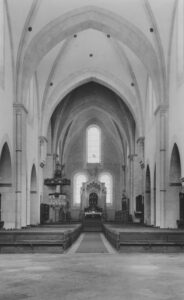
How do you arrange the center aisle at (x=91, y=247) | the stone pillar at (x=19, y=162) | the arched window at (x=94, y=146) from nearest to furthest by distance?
the center aisle at (x=91, y=247) < the stone pillar at (x=19, y=162) < the arched window at (x=94, y=146)

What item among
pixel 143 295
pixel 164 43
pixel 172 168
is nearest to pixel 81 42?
pixel 164 43

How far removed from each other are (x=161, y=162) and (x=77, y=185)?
25338 mm

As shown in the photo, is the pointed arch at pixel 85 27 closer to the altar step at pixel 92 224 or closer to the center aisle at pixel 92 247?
the center aisle at pixel 92 247

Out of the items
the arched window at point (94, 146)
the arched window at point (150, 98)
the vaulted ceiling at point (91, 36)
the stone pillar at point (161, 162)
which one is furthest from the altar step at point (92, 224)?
the stone pillar at point (161, 162)

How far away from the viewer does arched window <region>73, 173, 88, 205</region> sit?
4650 cm

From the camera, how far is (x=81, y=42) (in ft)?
87.6

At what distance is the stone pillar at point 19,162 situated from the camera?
2128 centimetres

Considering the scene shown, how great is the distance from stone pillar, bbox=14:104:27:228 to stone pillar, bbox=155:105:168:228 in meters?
6.06

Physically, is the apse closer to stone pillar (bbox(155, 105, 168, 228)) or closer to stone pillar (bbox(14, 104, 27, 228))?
stone pillar (bbox(155, 105, 168, 228))

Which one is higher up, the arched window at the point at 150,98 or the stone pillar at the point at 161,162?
the arched window at the point at 150,98

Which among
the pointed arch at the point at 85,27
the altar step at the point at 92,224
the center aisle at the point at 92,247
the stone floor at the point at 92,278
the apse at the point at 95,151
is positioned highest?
the pointed arch at the point at 85,27

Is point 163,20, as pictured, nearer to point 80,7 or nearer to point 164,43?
point 164,43

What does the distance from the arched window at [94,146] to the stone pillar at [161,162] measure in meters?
24.2

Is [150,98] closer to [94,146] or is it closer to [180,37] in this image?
[180,37]
